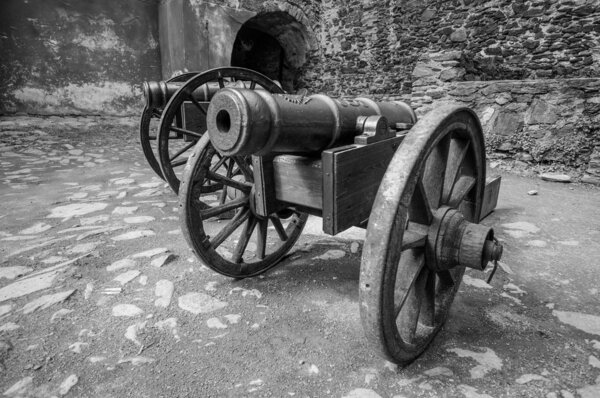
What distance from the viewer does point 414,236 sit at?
1488mm

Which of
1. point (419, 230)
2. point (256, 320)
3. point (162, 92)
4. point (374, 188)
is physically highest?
point (162, 92)

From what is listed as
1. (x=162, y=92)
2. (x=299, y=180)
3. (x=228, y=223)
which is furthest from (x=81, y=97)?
(x=299, y=180)

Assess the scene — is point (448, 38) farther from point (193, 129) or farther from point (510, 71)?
point (193, 129)

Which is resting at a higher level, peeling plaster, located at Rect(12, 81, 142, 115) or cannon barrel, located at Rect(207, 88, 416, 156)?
peeling plaster, located at Rect(12, 81, 142, 115)

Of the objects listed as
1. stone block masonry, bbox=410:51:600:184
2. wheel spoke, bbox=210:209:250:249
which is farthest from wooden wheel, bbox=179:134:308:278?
stone block masonry, bbox=410:51:600:184

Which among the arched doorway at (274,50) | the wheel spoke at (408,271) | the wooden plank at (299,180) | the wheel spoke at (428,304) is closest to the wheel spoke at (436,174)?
the wheel spoke at (408,271)

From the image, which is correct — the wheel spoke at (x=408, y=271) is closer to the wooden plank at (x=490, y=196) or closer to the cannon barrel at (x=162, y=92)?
the wooden plank at (x=490, y=196)

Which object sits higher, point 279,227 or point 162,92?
point 162,92

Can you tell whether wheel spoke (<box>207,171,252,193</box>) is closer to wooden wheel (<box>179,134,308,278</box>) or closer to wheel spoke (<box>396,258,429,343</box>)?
wooden wheel (<box>179,134,308,278</box>)

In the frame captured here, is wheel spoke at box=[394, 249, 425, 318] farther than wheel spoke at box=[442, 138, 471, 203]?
No

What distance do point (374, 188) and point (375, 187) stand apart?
0.5 inches

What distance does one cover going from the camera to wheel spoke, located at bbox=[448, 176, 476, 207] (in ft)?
5.69

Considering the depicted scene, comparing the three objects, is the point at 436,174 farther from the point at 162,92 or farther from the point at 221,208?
the point at 162,92

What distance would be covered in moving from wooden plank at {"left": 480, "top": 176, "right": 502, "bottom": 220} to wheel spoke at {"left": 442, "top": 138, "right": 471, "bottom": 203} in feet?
6.22
